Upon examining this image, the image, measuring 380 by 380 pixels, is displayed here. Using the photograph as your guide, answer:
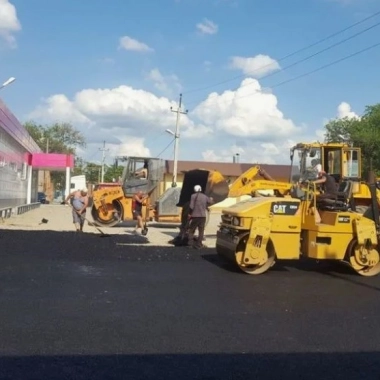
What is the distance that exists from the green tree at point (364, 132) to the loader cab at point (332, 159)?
32211mm

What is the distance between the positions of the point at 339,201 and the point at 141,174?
39.7 feet

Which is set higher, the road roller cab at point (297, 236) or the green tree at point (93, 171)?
the green tree at point (93, 171)

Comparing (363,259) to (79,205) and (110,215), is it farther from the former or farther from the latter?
(110,215)

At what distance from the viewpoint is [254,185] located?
16.9 meters

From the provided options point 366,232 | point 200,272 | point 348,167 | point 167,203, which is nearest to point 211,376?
point 200,272

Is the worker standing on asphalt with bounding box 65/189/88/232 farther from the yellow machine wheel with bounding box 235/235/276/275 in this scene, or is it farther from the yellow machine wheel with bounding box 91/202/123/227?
the yellow machine wheel with bounding box 235/235/276/275

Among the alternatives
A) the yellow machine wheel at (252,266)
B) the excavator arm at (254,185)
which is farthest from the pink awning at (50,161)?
the yellow machine wheel at (252,266)

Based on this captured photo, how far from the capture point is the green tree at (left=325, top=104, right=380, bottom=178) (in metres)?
53.2

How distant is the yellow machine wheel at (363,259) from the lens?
11.5m

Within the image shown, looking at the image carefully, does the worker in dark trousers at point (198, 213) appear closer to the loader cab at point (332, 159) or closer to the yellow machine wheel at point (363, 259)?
the loader cab at point (332, 159)

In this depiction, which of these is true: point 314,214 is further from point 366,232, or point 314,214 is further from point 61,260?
point 61,260

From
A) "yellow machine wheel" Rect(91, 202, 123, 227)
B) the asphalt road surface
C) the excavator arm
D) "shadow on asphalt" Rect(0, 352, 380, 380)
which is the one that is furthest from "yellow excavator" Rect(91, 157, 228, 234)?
"shadow on asphalt" Rect(0, 352, 380, 380)

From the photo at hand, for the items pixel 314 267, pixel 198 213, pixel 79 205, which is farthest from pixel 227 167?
pixel 314 267

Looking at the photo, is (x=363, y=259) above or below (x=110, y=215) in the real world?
below
